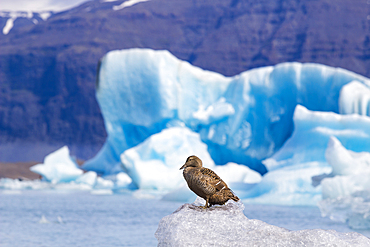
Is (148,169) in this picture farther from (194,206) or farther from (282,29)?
(282,29)

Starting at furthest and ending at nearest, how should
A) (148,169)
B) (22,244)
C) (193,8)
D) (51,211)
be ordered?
(193,8)
(148,169)
(51,211)
(22,244)

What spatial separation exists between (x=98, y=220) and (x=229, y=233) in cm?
631

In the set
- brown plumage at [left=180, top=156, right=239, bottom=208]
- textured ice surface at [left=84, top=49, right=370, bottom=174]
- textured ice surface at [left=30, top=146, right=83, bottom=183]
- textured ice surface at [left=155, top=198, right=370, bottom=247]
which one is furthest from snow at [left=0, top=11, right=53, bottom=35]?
textured ice surface at [left=155, top=198, right=370, bottom=247]

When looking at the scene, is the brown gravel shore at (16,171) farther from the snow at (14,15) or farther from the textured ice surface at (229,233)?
the snow at (14,15)

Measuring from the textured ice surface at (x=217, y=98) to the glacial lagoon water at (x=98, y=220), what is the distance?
3.56 meters

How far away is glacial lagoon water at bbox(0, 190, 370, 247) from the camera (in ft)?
21.7

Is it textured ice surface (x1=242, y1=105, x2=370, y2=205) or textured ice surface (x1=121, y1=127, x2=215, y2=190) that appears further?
textured ice surface (x1=121, y1=127, x2=215, y2=190)

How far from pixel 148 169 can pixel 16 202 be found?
3.66 meters

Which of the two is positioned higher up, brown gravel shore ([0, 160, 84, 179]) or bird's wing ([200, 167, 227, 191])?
bird's wing ([200, 167, 227, 191])

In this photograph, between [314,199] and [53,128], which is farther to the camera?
[53,128]

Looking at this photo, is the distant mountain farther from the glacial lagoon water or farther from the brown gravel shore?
the glacial lagoon water

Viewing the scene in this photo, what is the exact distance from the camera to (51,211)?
1017 cm

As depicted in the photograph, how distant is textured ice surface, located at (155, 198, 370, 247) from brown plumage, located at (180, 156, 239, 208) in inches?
2.5

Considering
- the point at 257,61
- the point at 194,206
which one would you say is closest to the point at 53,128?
the point at 257,61
